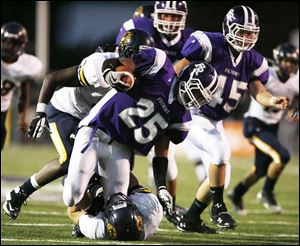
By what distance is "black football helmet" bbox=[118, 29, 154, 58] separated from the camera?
16.7ft

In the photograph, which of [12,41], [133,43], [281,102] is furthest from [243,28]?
[12,41]

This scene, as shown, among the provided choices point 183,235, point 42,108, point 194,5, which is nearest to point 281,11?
point 194,5

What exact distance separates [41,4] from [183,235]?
13.9 meters

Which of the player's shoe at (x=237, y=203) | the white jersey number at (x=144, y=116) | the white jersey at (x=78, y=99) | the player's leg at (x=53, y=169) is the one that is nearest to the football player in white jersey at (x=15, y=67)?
the white jersey at (x=78, y=99)

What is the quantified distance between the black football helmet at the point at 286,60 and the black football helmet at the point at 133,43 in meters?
3.72

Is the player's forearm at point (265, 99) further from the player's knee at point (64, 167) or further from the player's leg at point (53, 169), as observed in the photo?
the player's knee at point (64, 167)

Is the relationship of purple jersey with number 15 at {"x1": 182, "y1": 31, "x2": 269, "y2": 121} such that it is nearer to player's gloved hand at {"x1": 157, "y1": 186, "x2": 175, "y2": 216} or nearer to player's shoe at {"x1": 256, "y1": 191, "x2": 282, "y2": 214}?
player's gloved hand at {"x1": 157, "y1": 186, "x2": 175, "y2": 216}

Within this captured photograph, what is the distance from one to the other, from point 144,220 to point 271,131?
3863mm

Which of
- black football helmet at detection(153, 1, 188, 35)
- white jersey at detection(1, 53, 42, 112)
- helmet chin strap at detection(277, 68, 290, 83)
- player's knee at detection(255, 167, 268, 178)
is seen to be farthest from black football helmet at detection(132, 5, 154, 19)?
player's knee at detection(255, 167, 268, 178)

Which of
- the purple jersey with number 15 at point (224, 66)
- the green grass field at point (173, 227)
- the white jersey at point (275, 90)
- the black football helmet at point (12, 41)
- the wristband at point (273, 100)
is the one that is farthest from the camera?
the white jersey at point (275, 90)

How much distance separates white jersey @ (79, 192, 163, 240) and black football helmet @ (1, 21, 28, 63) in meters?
2.76

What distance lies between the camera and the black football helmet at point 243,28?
6035 mm

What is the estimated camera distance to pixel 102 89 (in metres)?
5.86

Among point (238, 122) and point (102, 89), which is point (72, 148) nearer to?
point (102, 89)
